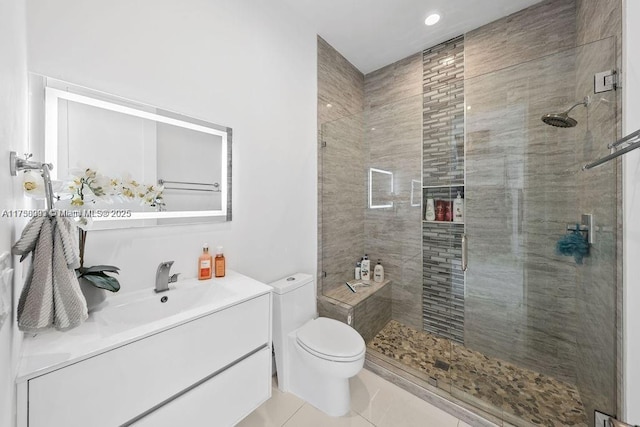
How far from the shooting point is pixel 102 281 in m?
0.95

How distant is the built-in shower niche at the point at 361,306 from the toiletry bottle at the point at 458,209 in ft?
2.95

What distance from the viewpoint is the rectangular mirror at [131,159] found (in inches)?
37.5

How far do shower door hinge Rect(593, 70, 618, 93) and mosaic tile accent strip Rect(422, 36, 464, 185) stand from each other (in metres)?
0.78

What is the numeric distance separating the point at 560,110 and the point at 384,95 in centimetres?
147

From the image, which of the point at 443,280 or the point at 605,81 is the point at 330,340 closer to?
the point at 443,280

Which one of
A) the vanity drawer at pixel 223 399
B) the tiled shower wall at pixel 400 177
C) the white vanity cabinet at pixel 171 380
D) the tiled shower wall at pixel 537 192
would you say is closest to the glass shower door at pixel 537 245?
the tiled shower wall at pixel 537 192

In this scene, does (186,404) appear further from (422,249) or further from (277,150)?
(422,249)

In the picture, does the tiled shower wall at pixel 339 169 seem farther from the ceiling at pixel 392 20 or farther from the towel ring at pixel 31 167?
the towel ring at pixel 31 167

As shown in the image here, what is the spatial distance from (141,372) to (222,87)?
1.47 m

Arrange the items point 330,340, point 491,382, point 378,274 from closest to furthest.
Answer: point 330,340
point 491,382
point 378,274

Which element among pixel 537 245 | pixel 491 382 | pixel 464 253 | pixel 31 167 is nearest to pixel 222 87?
pixel 31 167

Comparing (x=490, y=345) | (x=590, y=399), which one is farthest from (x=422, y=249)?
(x=590, y=399)

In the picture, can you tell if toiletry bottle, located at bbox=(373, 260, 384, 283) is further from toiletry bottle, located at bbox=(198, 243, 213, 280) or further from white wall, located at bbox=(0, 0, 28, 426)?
white wall, located at bbox=(0, 0, 28, 426)

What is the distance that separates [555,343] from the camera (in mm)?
1677
